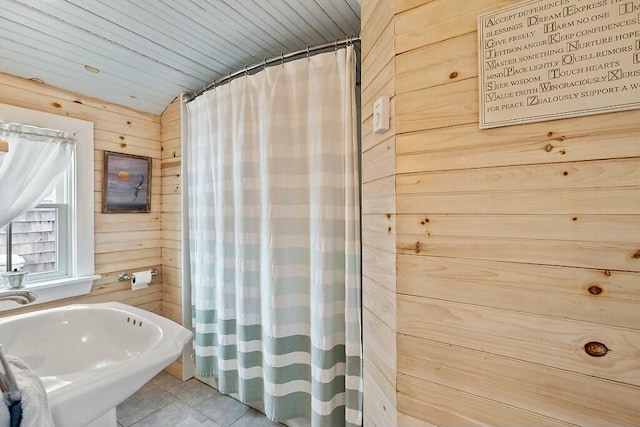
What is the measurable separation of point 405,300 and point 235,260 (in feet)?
3.87

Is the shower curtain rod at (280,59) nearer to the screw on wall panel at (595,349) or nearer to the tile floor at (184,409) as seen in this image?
the screw on wall panel at (595,349)

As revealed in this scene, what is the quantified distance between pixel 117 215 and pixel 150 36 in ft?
4.26

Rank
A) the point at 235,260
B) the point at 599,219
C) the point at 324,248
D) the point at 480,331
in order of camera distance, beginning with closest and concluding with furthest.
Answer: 1. the point at 599,219
2. the point at 480,331
3. the point at 324,248
4. the point at 235,260

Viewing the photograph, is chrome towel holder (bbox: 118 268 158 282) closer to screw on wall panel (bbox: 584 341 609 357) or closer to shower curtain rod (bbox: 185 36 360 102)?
shower curtain rod (bbox: 185 36 360 102)

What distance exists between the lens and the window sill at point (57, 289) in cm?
165

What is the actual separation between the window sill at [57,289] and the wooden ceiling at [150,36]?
1.28 meters

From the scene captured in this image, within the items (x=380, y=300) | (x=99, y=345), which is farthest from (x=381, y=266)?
(x=99, y=345)

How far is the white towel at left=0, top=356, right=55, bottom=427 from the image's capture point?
0.69 meters

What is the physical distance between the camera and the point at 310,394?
1.57 metres

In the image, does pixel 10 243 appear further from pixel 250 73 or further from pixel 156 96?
pixel 250 73

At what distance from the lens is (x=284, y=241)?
1.55 m

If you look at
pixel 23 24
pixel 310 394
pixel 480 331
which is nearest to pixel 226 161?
pixel 23 24

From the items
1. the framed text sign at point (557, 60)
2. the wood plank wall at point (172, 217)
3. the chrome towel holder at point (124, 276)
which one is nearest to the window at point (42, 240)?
the chrome towel holder at point (124, 276)

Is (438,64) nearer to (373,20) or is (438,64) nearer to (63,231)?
(373,20)
